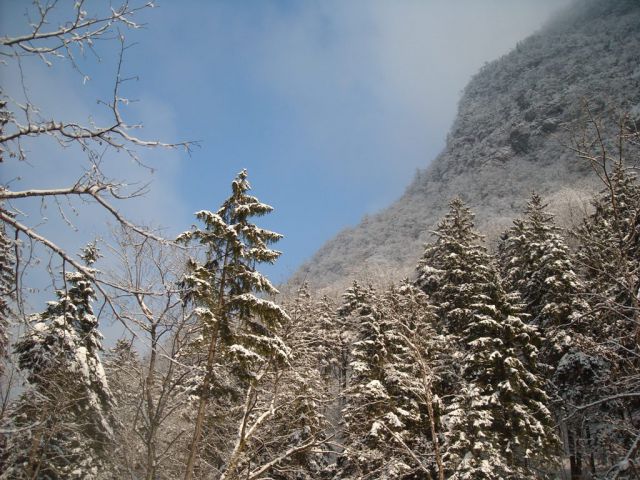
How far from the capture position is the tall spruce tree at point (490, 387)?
15.4 metres

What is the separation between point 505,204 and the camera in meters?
108

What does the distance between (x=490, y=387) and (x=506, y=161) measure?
156 metres

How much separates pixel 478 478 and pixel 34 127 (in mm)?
16256

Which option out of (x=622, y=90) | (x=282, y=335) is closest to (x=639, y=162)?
(x=282, y=335)

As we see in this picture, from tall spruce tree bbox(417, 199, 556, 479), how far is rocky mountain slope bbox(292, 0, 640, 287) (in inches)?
2427

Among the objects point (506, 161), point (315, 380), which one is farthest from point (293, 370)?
point (506, 161)

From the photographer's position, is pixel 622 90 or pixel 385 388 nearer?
pixel 385 388

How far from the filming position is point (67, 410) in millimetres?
14680

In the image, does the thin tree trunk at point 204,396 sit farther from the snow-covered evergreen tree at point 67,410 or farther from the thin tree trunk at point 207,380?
the snow-covered evergreen tree at point 67,410

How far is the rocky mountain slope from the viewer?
4328 inches

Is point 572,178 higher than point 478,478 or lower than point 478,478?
higher

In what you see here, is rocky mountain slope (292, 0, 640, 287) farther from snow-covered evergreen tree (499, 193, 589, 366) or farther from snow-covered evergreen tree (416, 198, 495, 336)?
snow-covered evergreen tree (416, 198, 495, 336)

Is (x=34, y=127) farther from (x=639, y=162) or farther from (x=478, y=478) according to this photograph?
(x=478, y=478)

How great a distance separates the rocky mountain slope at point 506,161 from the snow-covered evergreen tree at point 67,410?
7394 centimetres
